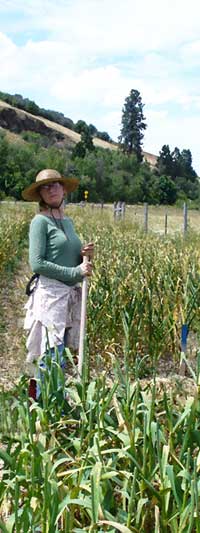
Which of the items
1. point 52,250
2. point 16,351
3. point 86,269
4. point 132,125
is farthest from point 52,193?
point 132,125

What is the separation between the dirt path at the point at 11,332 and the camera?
4.79m

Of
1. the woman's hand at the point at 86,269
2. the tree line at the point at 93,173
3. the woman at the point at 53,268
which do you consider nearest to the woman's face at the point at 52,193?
the woman at the point at 53,268

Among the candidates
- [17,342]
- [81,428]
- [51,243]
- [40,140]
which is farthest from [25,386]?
[40,140]

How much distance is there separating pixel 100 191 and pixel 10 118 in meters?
33.6

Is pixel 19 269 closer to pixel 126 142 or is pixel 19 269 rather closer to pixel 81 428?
pixel 81 428

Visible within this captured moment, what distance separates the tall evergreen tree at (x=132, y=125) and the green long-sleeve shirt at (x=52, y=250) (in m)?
82.2

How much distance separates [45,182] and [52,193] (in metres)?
0.07

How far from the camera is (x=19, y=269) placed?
37.3ft

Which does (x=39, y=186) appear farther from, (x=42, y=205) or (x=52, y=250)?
(x=52, y=250)

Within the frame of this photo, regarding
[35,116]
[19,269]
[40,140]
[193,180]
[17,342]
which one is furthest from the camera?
[35,116]

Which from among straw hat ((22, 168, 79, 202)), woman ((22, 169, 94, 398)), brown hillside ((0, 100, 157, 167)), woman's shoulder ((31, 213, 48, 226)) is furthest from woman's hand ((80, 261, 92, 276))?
brown hillside ((0, 100, 157, 167))

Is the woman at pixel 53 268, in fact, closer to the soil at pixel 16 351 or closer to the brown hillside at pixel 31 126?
the soil at pixel 16 351

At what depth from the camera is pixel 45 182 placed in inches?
Result: 130

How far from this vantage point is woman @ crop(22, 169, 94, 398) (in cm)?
332
